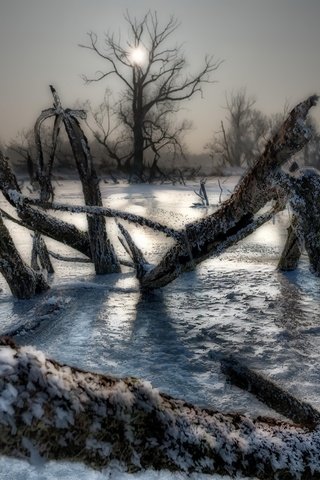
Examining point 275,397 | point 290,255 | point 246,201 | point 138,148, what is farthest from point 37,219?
point 138,148

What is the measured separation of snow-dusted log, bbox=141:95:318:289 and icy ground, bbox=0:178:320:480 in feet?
1.62

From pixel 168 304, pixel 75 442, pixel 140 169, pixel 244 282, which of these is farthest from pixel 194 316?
pixel 140 169

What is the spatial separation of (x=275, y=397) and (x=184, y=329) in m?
1.59

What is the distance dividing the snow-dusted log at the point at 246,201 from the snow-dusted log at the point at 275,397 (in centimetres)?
119

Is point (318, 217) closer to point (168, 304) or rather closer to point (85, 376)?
point (168, 304)

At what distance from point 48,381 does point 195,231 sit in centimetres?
256

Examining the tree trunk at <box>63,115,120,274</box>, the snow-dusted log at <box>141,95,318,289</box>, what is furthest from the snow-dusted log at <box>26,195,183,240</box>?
the tree trunk at <box>63,115,120,274</box>

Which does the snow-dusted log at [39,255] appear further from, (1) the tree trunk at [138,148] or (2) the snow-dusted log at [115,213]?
(1) the tree trunk at [138,148]

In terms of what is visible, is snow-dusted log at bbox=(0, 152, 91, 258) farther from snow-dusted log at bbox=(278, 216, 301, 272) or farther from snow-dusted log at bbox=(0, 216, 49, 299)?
snow-dusted log at bbox=(278, 216, 301, 272)

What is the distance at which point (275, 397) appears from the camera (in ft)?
5.34

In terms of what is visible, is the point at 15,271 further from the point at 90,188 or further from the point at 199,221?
the point at 199,221

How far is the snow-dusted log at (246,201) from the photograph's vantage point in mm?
2379

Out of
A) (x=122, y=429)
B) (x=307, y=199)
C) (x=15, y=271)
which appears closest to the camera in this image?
(x=122, y=429)

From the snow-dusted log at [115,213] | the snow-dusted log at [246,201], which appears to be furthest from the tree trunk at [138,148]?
the snow-dusted log at [246,201]
